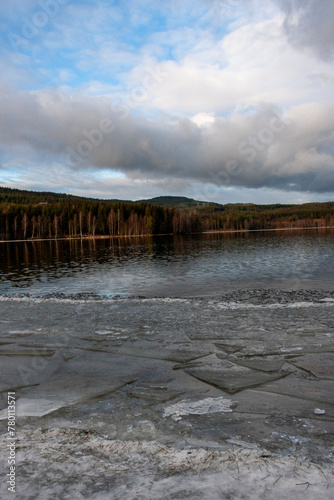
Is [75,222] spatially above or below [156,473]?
above

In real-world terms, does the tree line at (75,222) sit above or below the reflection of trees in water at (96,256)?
above

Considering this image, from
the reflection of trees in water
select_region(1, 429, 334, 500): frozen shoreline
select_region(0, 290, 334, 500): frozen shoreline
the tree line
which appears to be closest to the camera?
select_region(1, 429, 334, 500): frozen shoreline

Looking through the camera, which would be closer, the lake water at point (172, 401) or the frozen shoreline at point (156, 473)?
the frozen shoreline at point (156, 473)

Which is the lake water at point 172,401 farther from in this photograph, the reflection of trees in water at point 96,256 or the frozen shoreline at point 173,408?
the reflection of trees in water at point 96,256

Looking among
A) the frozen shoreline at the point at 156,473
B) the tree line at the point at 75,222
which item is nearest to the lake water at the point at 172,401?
the frozen shoreline at the point at 156,473

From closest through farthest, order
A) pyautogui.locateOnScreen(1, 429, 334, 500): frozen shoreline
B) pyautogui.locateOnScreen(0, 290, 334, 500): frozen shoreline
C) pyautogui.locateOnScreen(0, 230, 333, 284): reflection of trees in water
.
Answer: pyautogui.locateOnScreen(1, 429, 334, 500): frozen shoreline → pyautogui.locateOnScreen(0, 290, 334, 500): frozen shoreline → pyautogui.locateOnScreen(0, 230, 333, 284): reflection of trees in water

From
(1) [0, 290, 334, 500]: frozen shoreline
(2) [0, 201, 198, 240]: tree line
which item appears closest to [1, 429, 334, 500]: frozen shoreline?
(1) [0, 290, 334, 500]: frozen shoreline

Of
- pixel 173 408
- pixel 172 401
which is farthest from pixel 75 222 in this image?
pixel 173 408

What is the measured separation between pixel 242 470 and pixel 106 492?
1.70 metres

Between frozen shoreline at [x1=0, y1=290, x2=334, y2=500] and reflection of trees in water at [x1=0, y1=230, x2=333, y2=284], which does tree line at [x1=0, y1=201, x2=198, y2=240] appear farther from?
frozen shoreline at [x1=0, y1=290, x2=334, y2=500]

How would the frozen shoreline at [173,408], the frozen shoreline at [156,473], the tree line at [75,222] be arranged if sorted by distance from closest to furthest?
the frozen shoreline at [156,473] → the frozen shoreline at [173,408] → the tree line at [75,222]

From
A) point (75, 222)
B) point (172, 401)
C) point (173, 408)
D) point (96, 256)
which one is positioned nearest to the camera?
point (173, 408)

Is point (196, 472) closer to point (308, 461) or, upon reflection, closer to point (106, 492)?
point (106, 492)

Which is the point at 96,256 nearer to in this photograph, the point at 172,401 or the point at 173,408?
the point at 172,401
